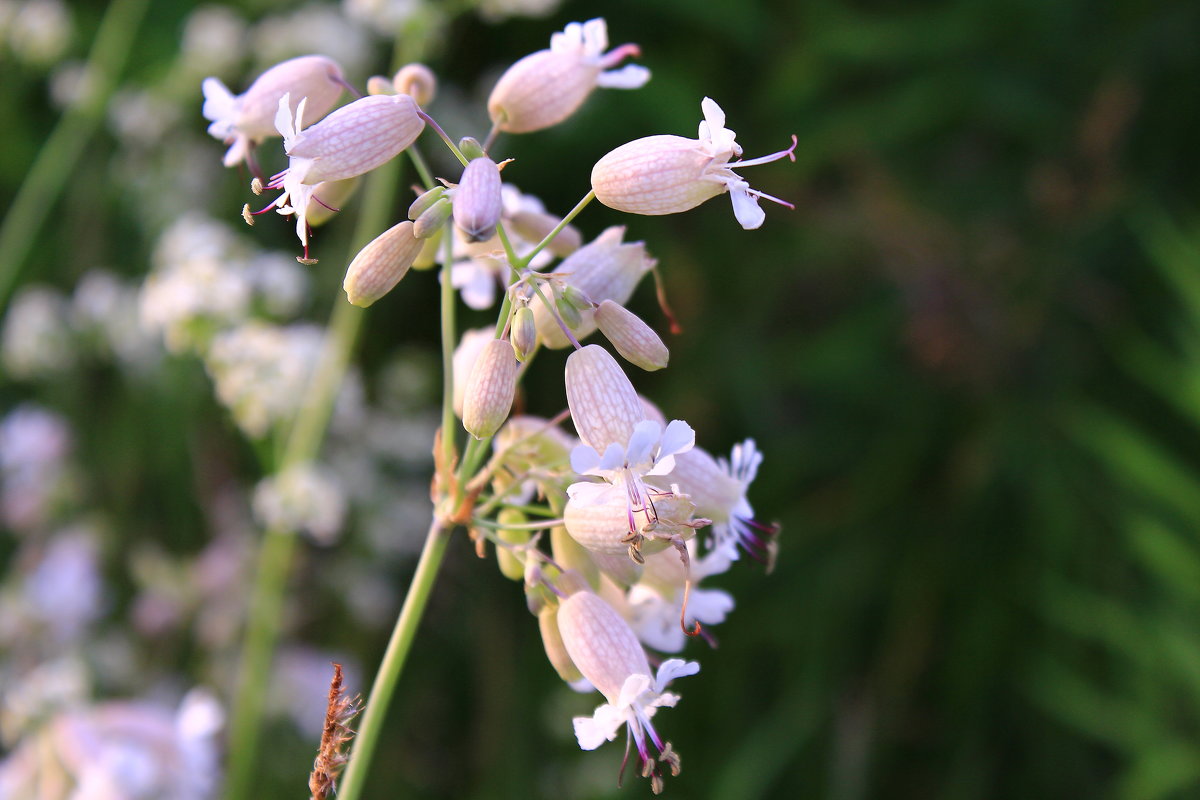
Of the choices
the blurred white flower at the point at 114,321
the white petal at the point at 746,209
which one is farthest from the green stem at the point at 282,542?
the white petal at the point at 746,209

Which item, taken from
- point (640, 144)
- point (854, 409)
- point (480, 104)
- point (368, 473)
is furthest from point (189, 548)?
point (640, 144)

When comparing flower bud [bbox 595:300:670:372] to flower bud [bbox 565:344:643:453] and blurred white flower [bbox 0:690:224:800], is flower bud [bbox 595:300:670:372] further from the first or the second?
blurred white flower [bbox 0:690:224:800]

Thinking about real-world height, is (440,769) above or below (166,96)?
below

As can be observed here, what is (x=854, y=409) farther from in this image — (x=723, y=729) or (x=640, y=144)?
(x=640, y=144)

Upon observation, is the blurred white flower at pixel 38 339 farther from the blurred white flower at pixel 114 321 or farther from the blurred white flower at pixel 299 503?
the blurred white flower at pixel 299 503

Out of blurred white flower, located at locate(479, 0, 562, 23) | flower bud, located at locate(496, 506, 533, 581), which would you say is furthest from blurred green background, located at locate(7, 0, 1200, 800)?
flower bud, located at locate(496, 506, 533, 581)
